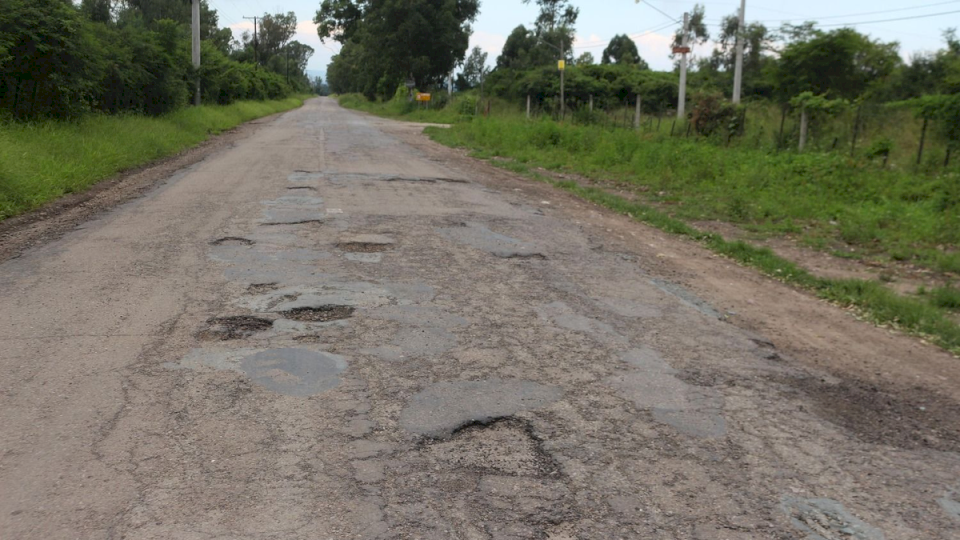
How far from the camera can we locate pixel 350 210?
9.34m

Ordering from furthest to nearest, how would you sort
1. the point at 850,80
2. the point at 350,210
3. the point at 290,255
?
the point at 850,80 → the point at 350,210 → the point at 290,255

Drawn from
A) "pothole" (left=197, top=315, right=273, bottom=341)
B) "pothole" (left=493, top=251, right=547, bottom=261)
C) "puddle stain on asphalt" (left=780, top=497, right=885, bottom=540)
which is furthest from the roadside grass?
"pothole" (left=197, top=315, right=273, bottom=341)

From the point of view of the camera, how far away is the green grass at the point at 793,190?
9406 mm

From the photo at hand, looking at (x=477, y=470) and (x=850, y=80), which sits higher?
(x=850, y=80)

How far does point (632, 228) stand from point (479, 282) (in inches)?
159

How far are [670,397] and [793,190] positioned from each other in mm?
9358

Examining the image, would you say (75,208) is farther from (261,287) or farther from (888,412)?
(888,412)

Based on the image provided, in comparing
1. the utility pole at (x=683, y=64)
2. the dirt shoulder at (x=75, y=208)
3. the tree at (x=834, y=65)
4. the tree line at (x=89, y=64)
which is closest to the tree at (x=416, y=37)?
the tree line at (x=89, y=64)

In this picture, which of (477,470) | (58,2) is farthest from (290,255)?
(58,2)

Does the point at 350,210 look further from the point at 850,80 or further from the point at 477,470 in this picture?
the point at 850,80

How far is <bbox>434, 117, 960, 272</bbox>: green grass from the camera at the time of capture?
30.9 feet

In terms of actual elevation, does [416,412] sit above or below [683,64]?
below

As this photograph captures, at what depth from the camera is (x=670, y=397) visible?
164 inches

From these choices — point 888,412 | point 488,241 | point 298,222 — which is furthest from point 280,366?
point 298,222
